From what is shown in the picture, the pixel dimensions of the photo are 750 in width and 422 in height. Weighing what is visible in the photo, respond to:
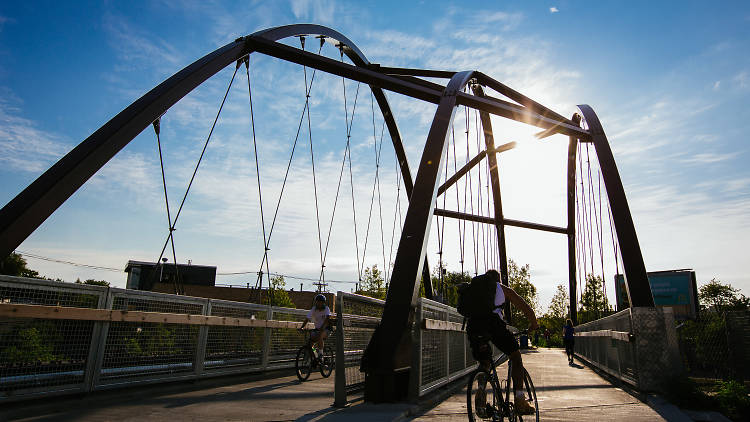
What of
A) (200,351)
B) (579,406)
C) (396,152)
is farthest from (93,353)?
(396,152)

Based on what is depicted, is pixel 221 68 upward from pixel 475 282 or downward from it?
upward

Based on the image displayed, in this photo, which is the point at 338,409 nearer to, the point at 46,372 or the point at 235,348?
the point at 46,372

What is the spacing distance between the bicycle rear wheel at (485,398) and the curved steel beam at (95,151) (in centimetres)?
485

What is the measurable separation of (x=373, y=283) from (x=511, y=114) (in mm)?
46366

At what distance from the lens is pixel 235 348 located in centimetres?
845

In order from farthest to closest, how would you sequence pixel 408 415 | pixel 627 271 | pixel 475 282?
pixel 627 271 → pixel 408 415 → pixel 475 282

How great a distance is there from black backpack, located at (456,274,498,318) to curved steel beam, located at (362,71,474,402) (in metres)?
1.32

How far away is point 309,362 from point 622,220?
866cm

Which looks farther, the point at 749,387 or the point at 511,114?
the point at 511,114

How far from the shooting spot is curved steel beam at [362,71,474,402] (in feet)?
18.1

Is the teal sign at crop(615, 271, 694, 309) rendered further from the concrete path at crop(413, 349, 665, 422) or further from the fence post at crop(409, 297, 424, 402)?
the fence post at crop(409, 297, 424, 402)

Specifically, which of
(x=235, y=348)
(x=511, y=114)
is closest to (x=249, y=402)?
(x=235, y=348)

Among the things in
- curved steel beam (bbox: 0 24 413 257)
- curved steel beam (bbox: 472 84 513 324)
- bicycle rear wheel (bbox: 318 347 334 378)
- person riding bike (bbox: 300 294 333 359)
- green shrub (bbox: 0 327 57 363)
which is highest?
curved steel beam (bbox: 472 84 513 324)

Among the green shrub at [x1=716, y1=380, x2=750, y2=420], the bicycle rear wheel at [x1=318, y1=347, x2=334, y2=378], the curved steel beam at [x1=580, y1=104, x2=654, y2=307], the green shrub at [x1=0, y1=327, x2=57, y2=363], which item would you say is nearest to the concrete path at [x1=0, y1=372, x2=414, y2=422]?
the green shrub at [x1=0, y1=327, x2=57, y2=363]
